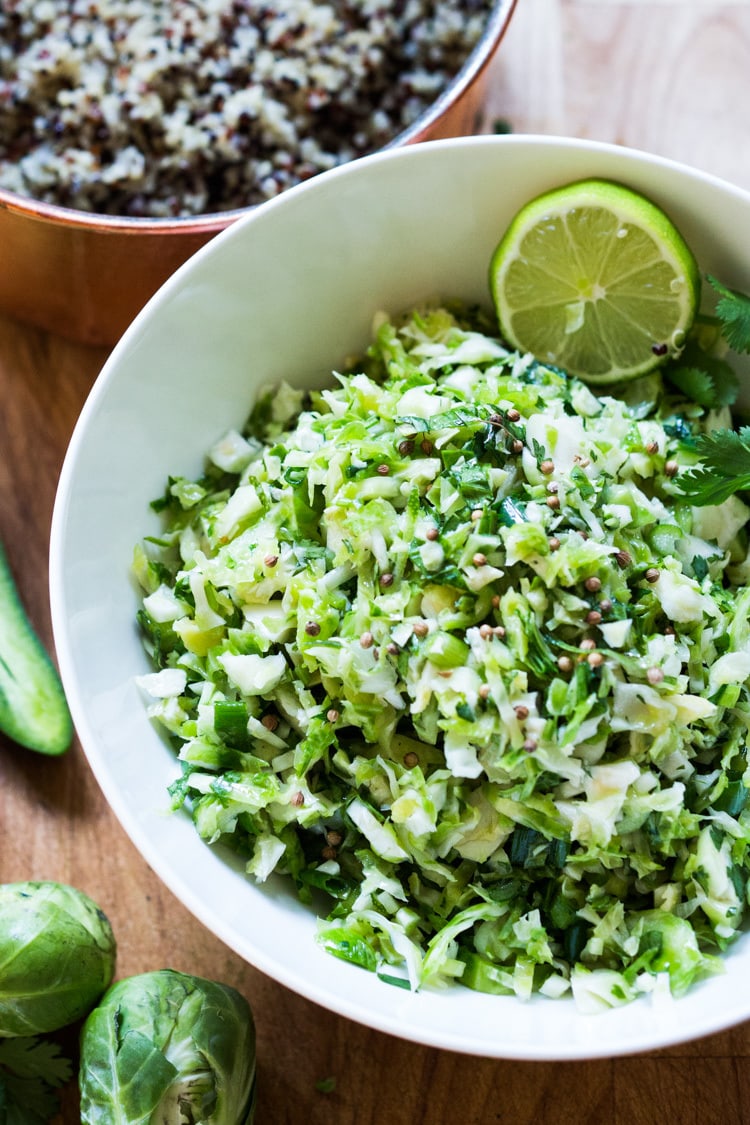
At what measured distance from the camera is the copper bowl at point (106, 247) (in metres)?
2.00

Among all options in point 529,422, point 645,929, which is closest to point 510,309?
point 529,422

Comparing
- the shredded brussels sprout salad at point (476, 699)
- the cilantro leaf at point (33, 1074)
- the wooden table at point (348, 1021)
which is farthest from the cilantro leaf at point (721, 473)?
the cilantro leaf at point (33, 1074)

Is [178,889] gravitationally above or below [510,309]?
below

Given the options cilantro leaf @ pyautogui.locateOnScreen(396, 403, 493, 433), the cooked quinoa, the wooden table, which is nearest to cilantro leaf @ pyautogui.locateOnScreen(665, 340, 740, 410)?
cilantro leaf @ pyautogui.locateOnScreen(396, 403, 493, 433)

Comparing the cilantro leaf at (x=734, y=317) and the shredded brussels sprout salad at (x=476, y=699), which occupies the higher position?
the cilantro leaf at (x=734, y=317)

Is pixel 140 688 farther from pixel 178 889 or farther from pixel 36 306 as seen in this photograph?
pixel 36 306

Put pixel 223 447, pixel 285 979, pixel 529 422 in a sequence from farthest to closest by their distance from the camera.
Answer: pixel 223 447 < pixel 529 422 < pixel 285 979

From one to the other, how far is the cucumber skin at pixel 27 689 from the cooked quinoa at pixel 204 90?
865 millimetres

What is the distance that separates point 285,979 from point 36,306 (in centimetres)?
140

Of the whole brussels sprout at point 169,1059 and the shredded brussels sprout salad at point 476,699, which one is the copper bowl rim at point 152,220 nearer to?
the shredded brussels sprout salad at point 476,699

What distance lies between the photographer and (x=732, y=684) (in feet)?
5.50

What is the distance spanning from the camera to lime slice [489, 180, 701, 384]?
1.89 meters

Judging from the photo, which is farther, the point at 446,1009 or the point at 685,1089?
the point at 685,1089

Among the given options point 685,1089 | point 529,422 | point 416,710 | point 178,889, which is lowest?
point 685,1089
